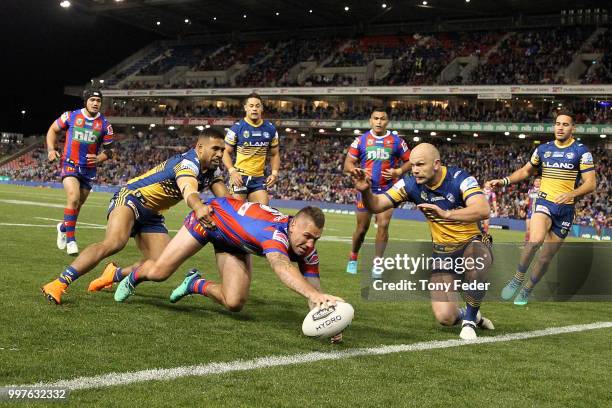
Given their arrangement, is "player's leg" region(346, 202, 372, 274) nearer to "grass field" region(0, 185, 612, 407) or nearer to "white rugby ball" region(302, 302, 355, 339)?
"grass field" region(0, 185, 612, 407)

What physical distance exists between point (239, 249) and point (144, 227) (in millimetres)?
1517

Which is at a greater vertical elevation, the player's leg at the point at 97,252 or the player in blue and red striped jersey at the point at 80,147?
the player in blue and red striped jersey at the point at 80,147

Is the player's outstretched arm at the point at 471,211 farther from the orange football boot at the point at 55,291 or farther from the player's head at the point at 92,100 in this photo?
the player's head at the point at 92,100

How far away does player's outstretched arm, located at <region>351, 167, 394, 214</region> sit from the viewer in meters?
5.85

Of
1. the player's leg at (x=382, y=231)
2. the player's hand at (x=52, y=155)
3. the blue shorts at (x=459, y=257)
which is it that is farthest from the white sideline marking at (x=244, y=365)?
the player's hand at (x=52, y=155)

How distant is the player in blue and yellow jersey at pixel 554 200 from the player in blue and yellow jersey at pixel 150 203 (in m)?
3.95

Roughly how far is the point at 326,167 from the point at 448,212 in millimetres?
44275

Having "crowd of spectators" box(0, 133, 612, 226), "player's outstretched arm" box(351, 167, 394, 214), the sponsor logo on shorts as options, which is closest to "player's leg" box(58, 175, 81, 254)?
"player's outstretched arm" box(351, 167, 394, 214)

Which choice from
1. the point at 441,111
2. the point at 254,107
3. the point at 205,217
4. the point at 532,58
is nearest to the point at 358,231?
the point at 254,107

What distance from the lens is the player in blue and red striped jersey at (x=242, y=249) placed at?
16.5 ft

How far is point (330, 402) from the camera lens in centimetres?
366

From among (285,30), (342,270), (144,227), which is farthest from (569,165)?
(285,30)

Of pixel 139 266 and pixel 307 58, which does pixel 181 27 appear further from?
→ pixel 139 266

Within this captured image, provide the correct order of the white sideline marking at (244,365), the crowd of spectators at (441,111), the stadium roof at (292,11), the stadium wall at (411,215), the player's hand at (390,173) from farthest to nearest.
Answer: the stadium roof at (292,11)
the crowd of spectators at (441,111)
the stadium wall at (411,215)
the player's hand at (390,173)
the white sideline marking at (244,365)
